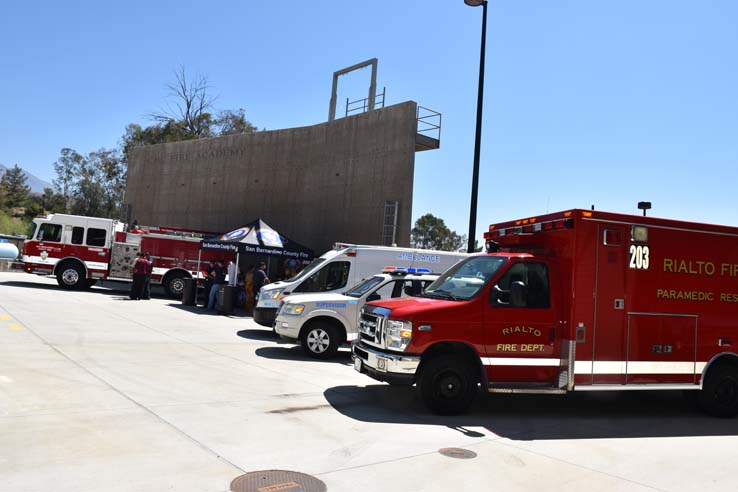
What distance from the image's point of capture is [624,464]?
5.80 meters

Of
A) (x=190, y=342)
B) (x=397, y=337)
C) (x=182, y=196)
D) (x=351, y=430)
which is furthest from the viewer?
(x=182, y=196)

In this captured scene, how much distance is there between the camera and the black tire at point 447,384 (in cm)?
725

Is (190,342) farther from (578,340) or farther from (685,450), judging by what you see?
(685,450)

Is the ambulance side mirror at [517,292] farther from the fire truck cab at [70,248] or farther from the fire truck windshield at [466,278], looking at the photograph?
the fire truck cab at [70,248]

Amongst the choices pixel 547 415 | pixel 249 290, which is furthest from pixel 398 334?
pixel 249 290

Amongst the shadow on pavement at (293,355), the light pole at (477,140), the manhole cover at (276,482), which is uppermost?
the light pole at (477,140)

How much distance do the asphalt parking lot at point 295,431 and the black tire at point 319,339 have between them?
540 mm

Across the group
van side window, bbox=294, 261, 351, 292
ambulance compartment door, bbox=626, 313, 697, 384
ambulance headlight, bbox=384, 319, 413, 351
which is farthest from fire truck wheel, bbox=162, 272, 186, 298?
ambulance compartment door, bbox=626, 313, 697, 384

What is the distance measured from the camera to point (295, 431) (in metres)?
6.19

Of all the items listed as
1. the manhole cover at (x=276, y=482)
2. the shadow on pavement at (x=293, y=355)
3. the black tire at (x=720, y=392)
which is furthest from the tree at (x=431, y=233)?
the manhole cover at (x=276, y=482)

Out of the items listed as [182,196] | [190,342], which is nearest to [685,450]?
[190,342]

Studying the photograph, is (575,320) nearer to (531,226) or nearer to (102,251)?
(531,226)

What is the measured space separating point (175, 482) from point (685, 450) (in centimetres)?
549

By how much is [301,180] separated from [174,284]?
7.09 metres
